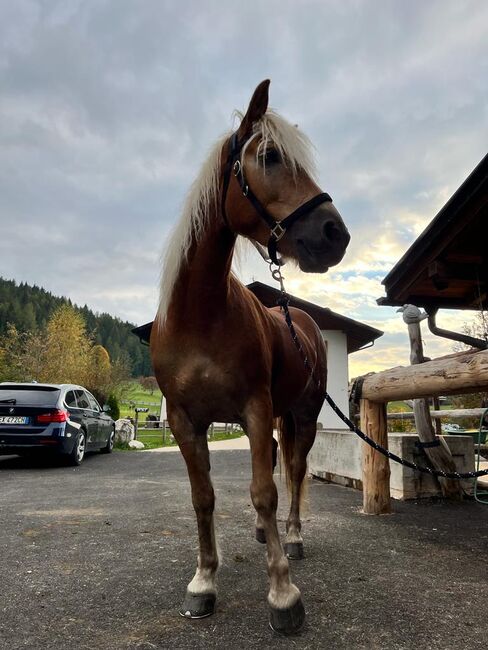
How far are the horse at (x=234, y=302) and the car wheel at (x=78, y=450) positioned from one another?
737 cm

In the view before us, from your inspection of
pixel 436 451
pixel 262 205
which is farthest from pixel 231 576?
pixel 436 451

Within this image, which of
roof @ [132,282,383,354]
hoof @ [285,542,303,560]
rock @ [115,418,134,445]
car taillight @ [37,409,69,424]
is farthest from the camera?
roof @ [132,282,383,354]

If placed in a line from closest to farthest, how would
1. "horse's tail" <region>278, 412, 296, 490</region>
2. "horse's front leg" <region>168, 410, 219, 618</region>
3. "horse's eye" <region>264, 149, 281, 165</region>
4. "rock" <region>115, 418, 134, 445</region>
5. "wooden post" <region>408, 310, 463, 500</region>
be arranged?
1. "horse's eye" <region>264, 149, 281, 165</region>
2. "horse's front leg" <region>168, 410, 219, 618</region>
3. "horse's tail" <region>278, 412, 296, 490</region>
4. "wooden post" <region>408, 310, 463, 500</region>
5. "rock" <region>115, 418, 134, 445</region>

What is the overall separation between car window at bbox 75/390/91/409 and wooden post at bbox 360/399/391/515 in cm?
700

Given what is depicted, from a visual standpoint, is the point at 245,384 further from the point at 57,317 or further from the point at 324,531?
Result: the point at 57,317

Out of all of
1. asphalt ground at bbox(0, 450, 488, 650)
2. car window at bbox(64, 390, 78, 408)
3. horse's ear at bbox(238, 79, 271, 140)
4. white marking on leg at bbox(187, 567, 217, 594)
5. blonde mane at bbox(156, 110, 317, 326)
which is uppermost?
horse's ear at bbox(238, 79, 271, 140)

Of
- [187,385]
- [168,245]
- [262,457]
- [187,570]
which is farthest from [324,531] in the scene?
[168,245]

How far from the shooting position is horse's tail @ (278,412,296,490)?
400cm

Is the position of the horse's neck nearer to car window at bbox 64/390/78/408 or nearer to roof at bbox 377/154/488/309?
roof at bbox 377/154/488/309

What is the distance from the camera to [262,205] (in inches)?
87.7

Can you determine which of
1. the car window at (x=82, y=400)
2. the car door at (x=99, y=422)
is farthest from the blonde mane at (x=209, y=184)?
the car door at (x=99, y=422)

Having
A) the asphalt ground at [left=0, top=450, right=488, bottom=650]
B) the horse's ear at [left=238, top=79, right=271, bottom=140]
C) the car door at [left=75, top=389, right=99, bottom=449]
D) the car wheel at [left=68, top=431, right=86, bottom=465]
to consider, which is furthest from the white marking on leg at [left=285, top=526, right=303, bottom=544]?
the car door at [left=75, top=389, right=99, bottom=449]

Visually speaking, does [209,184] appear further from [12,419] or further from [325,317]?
[325,317]

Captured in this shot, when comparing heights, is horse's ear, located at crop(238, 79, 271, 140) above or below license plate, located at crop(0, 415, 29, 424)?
above
